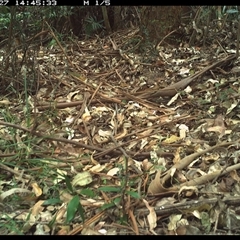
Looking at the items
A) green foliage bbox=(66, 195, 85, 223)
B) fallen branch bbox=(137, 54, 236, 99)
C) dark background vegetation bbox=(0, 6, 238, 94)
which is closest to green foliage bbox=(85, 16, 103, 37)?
dark background vegetation bbox=(0, 6, 238, 94)

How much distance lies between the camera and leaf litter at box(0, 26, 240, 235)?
65.2 inches

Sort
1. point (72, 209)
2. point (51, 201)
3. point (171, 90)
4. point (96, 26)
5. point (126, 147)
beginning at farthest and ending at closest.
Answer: point (96, 26), point (171, 90), point (126, 147), point (51, 201), point (72, 209)

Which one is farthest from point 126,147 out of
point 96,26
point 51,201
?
point 96,26

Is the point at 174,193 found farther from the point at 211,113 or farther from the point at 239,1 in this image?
the point at 239,1

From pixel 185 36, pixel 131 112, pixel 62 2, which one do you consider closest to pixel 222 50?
pixel 185 36

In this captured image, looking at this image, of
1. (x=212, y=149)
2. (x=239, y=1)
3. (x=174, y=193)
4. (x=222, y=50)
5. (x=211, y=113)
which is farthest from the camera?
(x=222, y=50)

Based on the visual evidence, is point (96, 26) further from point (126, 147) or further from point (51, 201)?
point (51, 201)

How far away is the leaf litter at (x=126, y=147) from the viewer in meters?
1.66

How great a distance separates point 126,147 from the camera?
222cm

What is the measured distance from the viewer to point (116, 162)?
6.86 feet

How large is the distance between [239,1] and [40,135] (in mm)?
1784

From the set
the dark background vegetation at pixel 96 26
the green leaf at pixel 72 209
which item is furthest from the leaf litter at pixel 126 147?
the dark background vegetation at pixel 96 26

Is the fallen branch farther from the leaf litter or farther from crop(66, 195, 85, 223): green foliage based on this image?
crop(66, 195, 85, 223): green foliage

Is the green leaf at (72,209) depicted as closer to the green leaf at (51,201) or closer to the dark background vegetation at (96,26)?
the green leaf at (51,201)
